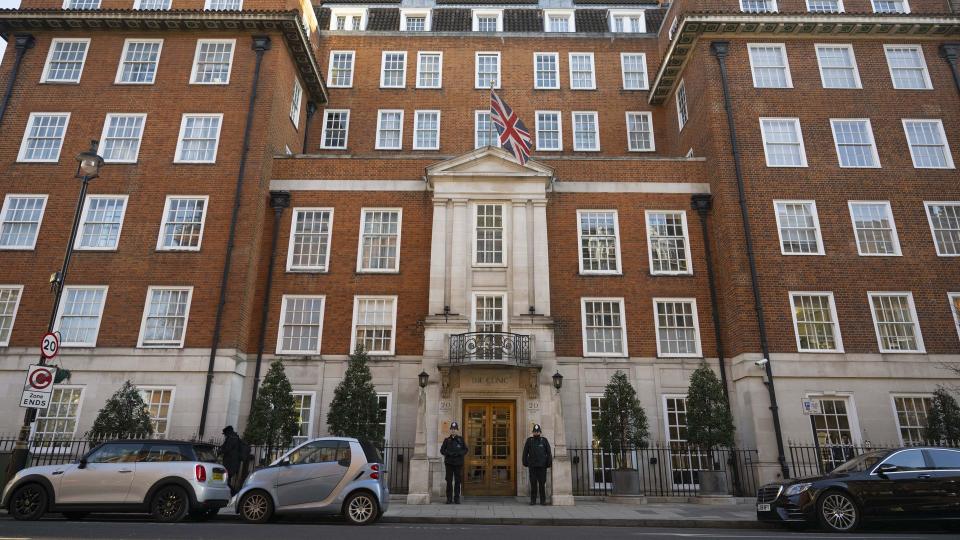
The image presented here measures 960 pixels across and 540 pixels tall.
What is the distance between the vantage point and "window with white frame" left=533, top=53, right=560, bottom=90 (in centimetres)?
2998

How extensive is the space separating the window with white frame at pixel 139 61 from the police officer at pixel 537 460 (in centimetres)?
2167

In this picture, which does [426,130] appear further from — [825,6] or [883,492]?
[883,492]

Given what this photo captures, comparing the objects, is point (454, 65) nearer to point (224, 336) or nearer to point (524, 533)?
point (224, 336)

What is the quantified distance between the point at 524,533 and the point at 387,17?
30.5m

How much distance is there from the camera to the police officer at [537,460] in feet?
53.3

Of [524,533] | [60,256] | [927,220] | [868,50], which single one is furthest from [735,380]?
[60,256]

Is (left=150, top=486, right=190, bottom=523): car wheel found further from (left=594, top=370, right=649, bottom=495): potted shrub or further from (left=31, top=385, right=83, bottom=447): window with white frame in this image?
(left=594, top=370, right=649, bottom=495): potted shrub

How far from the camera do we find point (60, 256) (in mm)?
21562

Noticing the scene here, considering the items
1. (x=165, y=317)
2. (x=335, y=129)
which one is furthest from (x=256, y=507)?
(x=335, y=129)

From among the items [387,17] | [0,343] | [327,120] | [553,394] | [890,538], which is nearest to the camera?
[890,538]

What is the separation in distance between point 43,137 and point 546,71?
23.2 metres

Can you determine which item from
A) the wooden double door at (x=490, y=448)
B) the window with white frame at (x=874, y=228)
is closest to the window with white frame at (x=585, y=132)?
the window with white frame at (x=874, y=228)

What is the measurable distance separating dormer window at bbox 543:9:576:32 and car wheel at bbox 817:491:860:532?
27.9 m

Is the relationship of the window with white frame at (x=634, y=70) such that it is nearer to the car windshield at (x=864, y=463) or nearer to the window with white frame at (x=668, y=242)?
the window with white frame at (x=668, y=242)
